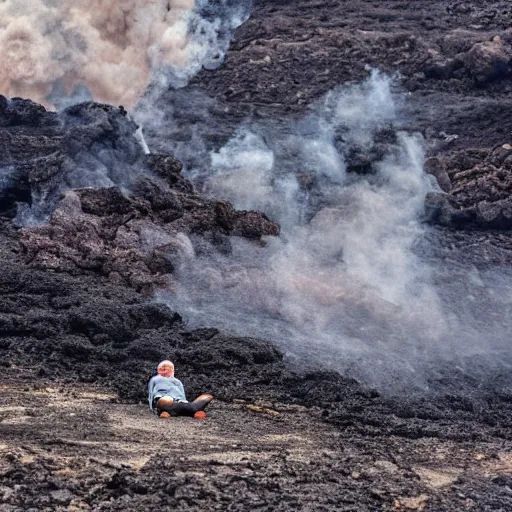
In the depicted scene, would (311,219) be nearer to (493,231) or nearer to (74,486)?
(493,231)

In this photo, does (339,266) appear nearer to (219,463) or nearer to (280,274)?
(280,274)

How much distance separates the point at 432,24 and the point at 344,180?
26.0ft

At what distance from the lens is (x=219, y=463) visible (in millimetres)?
7062

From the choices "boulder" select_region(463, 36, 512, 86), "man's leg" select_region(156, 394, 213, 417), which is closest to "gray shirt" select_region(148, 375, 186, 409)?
"man's leg" select_region(156, 394, 213, 417)

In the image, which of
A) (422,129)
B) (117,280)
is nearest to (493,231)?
(422,129)

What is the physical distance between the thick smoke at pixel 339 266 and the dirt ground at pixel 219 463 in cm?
254

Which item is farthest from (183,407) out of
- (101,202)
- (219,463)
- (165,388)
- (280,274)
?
(101,202)

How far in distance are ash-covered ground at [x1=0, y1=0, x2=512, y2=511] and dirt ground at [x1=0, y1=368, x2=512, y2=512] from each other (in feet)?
0.10

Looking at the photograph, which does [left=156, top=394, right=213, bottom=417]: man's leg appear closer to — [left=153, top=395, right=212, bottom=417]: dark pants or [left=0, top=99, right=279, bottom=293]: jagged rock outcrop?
[left=153, top=395, right=212, bottom=417]: dark pants

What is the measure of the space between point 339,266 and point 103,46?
430 inches

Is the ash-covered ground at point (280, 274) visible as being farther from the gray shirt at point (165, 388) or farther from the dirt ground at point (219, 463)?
the gray shirt at point (165, 388)

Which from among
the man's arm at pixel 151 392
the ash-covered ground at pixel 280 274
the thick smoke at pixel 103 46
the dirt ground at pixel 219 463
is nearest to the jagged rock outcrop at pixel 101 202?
the ash-covered ground at pixel 280 274

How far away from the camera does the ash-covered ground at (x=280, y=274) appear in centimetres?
716

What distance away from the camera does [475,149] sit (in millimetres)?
19016
